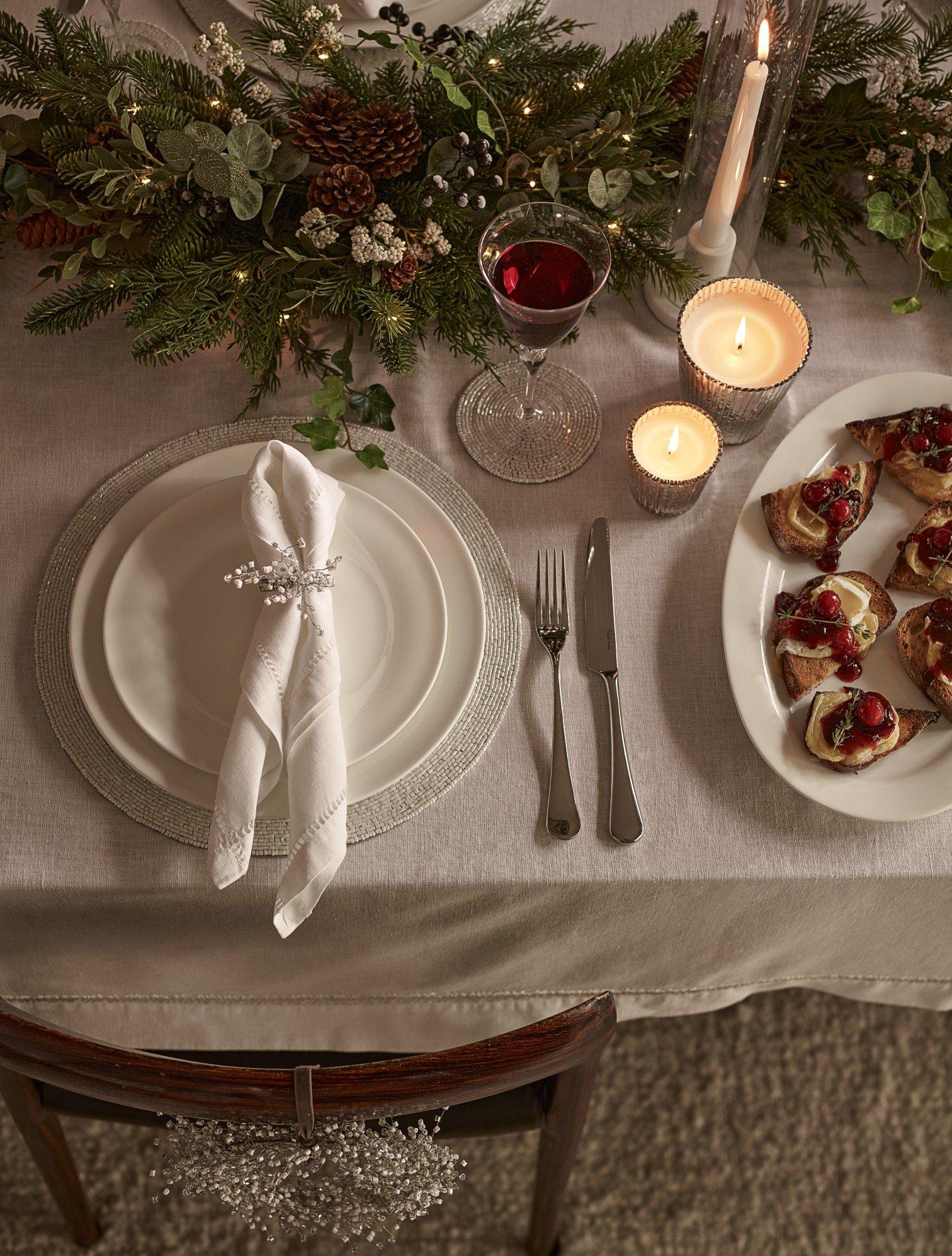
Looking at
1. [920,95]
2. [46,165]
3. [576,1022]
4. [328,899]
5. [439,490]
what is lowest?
[576,1022]

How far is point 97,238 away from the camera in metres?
0.92

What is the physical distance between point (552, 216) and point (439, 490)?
0.26m

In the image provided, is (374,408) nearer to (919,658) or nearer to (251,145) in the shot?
(251,145)

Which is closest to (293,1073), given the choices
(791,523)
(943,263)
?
(791,523)

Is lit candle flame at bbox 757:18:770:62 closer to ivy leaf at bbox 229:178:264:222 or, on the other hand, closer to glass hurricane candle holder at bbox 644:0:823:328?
glass hurricane candle holder at bbox 644:0:823:328

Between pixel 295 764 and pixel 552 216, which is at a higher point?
pixel 552 216

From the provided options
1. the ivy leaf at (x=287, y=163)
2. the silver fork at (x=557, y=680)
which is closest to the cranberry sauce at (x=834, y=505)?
the silver fork at (x=557, y=680)

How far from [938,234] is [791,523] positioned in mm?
372

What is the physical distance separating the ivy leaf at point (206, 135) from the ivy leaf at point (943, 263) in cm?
71

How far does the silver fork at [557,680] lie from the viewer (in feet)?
2.66

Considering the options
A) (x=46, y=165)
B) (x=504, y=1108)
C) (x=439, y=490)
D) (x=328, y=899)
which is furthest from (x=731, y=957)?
(x=46, y=165)

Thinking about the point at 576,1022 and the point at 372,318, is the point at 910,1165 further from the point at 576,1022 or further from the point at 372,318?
the point at 372,318

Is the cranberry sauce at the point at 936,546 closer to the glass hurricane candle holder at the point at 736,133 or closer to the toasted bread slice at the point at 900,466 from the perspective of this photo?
the toasted bread slice at the point at 900,466

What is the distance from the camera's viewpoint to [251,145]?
0.88m
